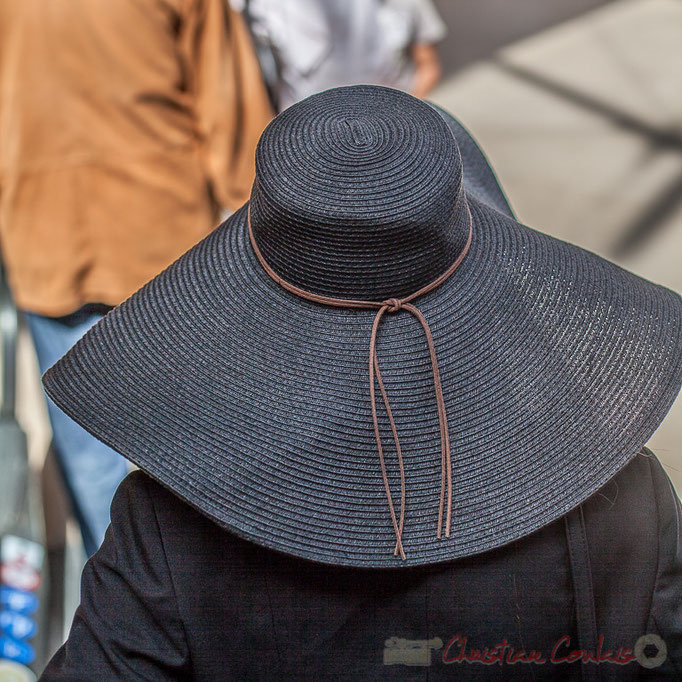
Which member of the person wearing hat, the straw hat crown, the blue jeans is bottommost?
the blue jeans

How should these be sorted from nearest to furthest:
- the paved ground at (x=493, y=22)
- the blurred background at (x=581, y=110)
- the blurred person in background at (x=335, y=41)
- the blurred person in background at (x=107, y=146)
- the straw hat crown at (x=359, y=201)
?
1. the straw hat crown at (x=359, y=201)
2. the blurred person in background at (x=107, y=146)
3. the blurred person in background at (x=335, y=41)
4. the blurred background at (x=581, y=110)
5. the paved ground at (x=493, y=22)

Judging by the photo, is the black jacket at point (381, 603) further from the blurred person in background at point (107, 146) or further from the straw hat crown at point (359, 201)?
the blurred person in background at point (107, 146)

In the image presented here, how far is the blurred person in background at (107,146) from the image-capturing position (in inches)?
50.9

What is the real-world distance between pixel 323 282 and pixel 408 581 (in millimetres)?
260

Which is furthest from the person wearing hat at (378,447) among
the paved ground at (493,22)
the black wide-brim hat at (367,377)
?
the paved ground at (493,22)

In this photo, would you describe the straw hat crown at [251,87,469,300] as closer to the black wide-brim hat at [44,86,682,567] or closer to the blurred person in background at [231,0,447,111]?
the black wide-brim hat at [44,86,682,567]

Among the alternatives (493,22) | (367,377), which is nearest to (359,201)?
(367,377)

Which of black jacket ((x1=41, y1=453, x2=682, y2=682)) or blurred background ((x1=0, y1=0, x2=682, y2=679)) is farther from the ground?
black jacket ((x1=41, y1=453, x2=682, y2=682))

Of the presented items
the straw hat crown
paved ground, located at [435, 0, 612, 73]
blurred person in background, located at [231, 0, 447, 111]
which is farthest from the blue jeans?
paved ground, located at [435, 0, 612, 73]

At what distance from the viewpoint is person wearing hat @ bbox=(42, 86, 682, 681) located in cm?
65

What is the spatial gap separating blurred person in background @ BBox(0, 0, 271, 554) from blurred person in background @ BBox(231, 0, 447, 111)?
6 cm

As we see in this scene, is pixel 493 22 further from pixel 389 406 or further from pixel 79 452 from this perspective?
pixel 389 406

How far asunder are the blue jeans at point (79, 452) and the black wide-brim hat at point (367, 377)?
78 cm

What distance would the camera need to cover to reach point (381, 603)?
697mm
